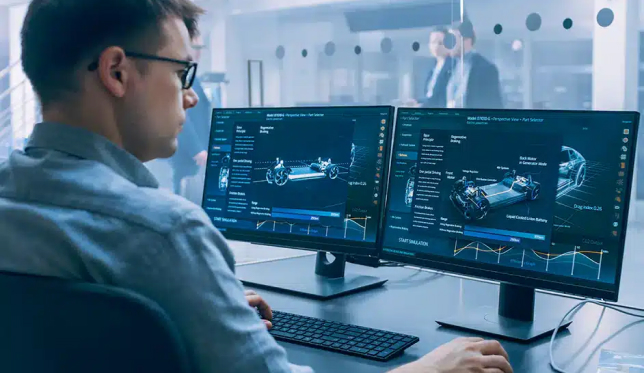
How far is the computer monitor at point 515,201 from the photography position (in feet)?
4.50

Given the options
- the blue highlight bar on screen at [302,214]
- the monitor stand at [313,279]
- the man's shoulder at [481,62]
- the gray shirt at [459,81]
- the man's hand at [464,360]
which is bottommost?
the monitor stand at [313,279]

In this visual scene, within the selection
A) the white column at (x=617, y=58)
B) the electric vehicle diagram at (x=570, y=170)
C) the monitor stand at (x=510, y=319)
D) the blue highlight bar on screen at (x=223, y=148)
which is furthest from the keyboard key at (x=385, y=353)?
the white column at (x=617, y=58)

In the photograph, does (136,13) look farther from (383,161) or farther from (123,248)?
(383,161)

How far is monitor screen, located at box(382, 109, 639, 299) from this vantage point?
137 centimetres

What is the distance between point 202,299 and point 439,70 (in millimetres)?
2916

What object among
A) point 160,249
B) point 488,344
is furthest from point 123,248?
point 488,344

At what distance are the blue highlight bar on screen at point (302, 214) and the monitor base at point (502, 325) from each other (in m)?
0.41

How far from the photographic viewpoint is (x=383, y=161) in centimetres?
169

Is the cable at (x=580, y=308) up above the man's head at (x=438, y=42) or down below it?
below

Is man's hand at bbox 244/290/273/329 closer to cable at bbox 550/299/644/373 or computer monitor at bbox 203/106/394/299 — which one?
computer monitor at bbox 203/106/394/299

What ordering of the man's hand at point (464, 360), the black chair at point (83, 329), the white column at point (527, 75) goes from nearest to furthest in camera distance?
the black chair at point (83, 329)
the man's hand at point (464, 360)
the white column at point (527, 75)

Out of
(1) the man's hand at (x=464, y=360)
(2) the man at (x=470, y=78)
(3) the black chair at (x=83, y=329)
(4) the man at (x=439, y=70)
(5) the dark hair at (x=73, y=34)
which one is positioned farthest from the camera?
(4) the man at (x=439, y=70)

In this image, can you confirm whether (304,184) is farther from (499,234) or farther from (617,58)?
(617,58)

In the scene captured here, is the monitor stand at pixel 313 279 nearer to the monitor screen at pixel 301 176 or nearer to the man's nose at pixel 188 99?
the monitor screen at pixel 301 176
